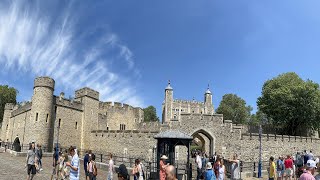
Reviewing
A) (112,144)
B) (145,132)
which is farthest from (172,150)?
(112,144)

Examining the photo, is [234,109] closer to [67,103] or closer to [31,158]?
[67,103]

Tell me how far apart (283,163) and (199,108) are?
58099 mm

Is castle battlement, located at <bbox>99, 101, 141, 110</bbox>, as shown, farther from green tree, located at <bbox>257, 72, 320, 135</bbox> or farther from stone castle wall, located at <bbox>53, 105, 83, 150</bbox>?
green tree, located at <bbox>257, 72, 320, 135</bbox>

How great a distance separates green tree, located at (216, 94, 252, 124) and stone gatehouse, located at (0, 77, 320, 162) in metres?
26.0

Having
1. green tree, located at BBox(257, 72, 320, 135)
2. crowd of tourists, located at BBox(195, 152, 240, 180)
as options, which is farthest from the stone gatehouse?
crowd of tourists, located at BBox(195, 152, 240, 180)

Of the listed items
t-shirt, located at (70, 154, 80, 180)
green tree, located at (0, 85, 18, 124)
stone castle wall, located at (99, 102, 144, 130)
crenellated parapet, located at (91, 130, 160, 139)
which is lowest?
t-shirt, located at (70, 154, 80, 180)

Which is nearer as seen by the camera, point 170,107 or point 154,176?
point 154,176

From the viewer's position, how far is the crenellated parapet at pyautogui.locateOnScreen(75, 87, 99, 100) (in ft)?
140

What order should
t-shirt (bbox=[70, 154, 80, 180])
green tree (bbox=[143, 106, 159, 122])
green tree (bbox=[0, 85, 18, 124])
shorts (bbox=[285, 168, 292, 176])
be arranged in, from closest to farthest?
t-shirt (bbox=[70, 154, 80, 180]), shorts (bbox=[285, 168, 292, 176]), green tree (bbox=[0, 85, 18, 124]), green tree (bbox=[143, 106, 159, 122])

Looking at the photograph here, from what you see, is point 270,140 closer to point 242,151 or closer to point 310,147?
point 242,151

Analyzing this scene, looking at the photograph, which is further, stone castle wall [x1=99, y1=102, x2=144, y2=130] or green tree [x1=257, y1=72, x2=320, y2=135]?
stone castle wall [x1=99, y1=102, x2=144, y2=130]

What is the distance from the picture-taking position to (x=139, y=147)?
36156 millimetres

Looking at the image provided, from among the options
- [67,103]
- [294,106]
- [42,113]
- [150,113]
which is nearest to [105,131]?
[67,103]

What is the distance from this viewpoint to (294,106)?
155 ft
